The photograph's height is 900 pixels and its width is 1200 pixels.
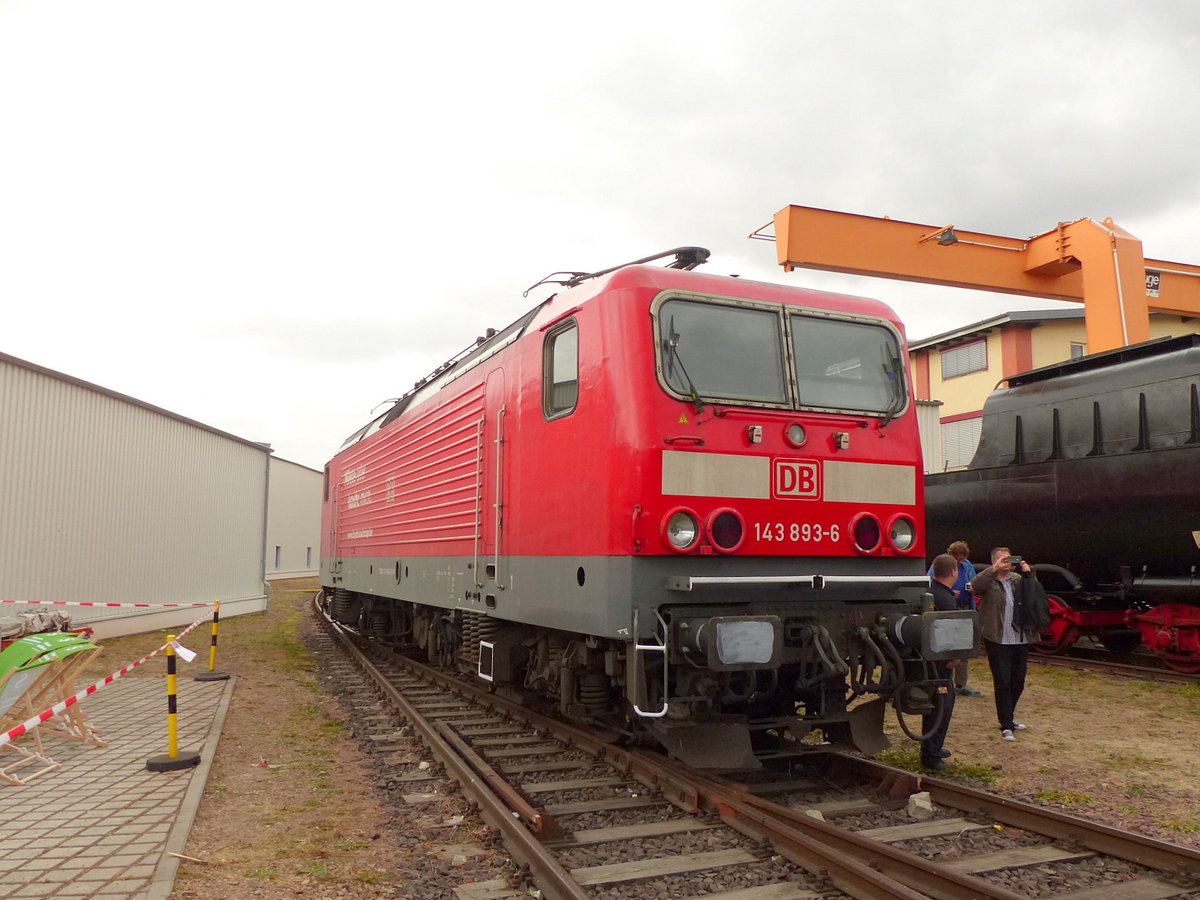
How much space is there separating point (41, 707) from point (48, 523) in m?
8.66

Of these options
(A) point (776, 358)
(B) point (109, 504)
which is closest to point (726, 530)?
(A) point (776, 358)

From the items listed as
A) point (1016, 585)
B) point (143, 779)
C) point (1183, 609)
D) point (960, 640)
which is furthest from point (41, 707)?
point (1183, 609)

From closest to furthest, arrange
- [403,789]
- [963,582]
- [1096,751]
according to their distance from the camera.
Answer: [403,789] < [1096,751] < [963,582]

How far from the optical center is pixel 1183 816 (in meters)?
5.44

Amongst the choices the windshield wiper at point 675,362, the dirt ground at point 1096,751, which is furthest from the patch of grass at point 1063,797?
the windshield wiper at point 675,362

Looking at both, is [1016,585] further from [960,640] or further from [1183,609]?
[1183,609]

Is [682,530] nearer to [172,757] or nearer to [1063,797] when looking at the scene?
[1063,797]

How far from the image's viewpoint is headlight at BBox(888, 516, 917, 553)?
609cm

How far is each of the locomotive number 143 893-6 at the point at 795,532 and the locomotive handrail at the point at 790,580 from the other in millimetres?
242

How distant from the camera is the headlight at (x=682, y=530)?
5.35 m

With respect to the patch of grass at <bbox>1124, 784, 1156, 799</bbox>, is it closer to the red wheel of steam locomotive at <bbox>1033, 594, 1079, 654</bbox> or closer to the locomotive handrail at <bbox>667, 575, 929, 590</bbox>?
the locomotive handrail at <bbox>667, 575, 929, 590</bbox>

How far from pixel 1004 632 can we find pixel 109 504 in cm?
1518

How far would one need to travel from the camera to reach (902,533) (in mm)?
6152

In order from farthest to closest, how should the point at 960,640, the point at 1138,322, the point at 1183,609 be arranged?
the point at 1138,322, the point at 1183,609, the point at 960,640
